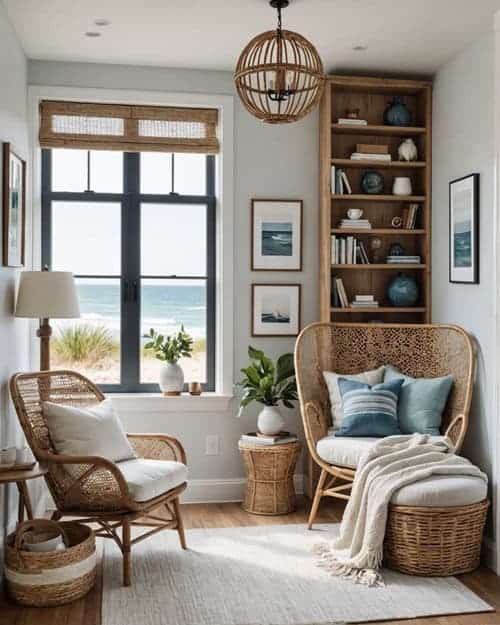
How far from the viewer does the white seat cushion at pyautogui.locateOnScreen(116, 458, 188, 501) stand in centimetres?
359

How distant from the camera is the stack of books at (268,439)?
469cm

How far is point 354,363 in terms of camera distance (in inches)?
191

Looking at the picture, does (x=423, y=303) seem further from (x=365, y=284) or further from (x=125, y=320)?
(x=125, y=320)

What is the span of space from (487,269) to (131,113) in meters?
2.42

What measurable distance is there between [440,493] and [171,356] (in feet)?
6.41

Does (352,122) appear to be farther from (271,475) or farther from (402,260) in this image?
(271,475)

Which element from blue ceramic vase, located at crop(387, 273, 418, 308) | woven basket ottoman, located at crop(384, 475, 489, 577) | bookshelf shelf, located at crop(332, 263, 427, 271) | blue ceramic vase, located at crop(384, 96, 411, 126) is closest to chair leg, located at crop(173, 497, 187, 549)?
woven basket ottoman, located at crop(384, 475, 489, 577)

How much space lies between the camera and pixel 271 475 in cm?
468

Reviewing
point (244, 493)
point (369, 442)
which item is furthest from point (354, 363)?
point (244, 493)

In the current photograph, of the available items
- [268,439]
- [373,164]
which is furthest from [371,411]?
[373,164]

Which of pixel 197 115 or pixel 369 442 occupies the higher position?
pixel 197 115

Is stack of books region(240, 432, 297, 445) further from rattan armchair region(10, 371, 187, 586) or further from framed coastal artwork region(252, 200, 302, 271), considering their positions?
framed coastal artwork region(252, 200, 302, 271)

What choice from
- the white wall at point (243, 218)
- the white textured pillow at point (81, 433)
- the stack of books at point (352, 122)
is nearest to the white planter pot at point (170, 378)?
the white wall at point (243, 218)

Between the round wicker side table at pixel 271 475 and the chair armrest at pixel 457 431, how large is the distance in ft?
3.12
